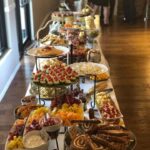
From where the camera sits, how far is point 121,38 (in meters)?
6.47

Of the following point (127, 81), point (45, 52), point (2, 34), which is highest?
point (45, 52)

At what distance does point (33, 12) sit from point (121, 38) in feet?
6.16

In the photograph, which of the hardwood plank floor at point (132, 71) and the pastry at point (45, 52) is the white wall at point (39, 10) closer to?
the hardwood plank floor at point (132, 71)

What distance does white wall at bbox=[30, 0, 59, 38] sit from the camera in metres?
5.91

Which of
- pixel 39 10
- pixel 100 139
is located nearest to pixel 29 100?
pixel 100 139

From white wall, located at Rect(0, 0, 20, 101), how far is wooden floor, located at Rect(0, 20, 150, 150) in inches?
3.4

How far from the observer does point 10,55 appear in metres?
4.15

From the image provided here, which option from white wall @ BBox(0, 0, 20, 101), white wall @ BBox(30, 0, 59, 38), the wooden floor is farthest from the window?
white wall @ BBox(30, 0, 59, 38)

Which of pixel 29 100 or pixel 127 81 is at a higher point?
pixel 29 100

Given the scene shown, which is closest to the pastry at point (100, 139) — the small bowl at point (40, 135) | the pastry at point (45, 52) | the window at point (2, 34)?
the small bowl at point (40, 135)

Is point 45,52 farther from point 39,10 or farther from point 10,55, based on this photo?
point 39,10

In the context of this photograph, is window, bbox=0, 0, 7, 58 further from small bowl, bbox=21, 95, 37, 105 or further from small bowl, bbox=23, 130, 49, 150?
small bowl, bbox=23, 130, 49, 150

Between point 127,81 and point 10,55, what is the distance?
5.21 ft

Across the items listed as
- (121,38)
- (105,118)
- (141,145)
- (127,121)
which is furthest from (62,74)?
(121,38)
